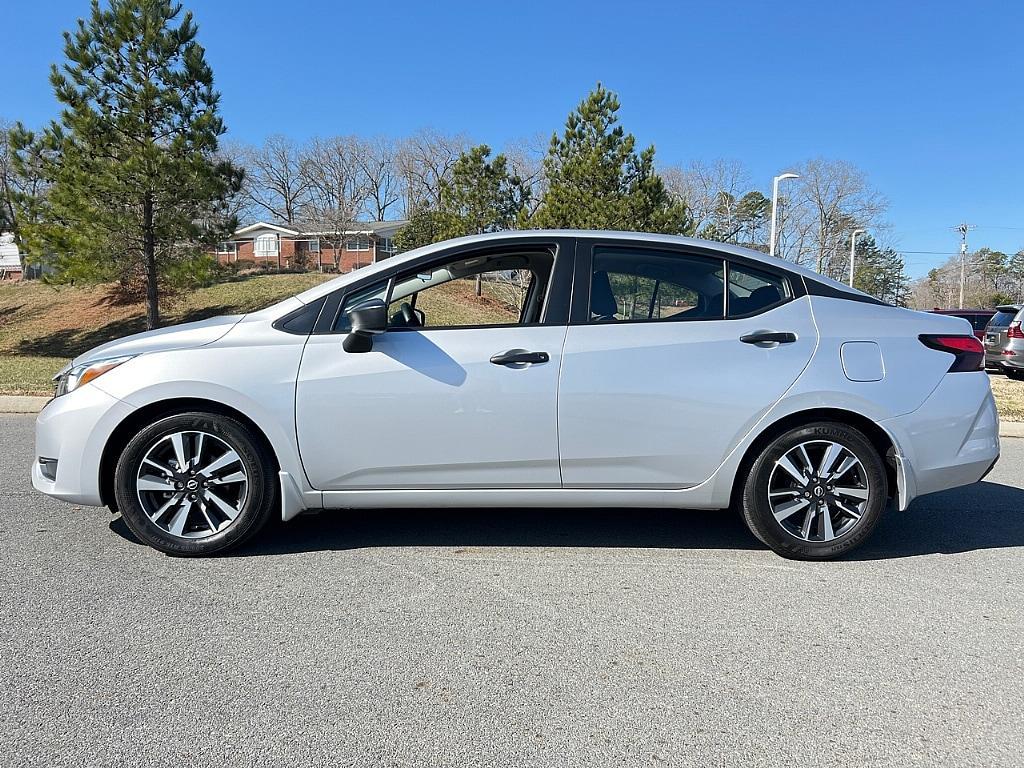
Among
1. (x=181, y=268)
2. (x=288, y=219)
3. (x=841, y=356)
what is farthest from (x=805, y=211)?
(x=841, y=356)

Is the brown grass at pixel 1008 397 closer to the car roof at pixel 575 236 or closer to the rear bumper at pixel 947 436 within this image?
the rear bumper at pixel 947 436

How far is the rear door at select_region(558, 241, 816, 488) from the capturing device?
11.9 feet

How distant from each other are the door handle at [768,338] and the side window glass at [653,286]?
19cm

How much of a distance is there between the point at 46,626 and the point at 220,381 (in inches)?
50.6

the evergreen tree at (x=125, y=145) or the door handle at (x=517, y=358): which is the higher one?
the evergreen tree at (x=125, y=145)

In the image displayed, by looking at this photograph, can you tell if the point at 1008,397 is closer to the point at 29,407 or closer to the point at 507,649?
the point at 507,649

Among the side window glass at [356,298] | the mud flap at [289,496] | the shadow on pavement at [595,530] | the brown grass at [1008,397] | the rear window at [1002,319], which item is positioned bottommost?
the shadow on pavement at [595,530]

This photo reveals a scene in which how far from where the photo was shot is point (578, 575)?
3.60 meters

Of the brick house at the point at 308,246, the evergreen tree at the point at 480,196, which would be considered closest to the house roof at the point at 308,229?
the brick house at the point at 308,246

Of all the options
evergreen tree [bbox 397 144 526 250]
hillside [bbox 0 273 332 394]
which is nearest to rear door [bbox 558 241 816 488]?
hillside [bbox 0 273 332 394]

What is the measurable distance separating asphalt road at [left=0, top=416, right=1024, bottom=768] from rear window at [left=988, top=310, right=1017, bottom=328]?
1131cm

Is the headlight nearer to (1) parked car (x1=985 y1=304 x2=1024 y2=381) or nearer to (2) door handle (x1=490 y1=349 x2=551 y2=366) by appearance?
(2) door handle (x1=490 y1=349 x2=551 y2=366)

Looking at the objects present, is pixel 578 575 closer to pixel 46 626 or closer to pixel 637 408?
pixel 637 408

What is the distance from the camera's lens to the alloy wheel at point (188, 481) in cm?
367
